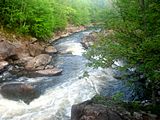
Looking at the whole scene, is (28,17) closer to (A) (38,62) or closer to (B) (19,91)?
(A) (38,62)

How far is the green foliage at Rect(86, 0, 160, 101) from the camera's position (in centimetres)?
886

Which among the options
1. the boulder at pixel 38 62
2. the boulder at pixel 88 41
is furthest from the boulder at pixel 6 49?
the boulder at pixel 88 41

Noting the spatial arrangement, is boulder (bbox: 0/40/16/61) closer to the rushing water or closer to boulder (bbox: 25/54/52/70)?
boulder (bbox: 25/54/52/70)

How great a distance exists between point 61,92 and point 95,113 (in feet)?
17.5

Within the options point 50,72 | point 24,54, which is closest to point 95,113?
point 50,72

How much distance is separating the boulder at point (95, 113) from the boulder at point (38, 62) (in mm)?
9036

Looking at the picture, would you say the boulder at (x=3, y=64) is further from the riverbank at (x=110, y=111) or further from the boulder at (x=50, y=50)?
the riverbank at (x=110, y=111)

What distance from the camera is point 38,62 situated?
19.1m

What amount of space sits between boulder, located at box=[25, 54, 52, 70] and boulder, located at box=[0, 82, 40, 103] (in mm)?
2864

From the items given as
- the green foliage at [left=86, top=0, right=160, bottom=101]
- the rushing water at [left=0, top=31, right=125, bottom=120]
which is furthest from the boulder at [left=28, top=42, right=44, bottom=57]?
the green foliage at [left=86, top=0, right=160, bottom=101]

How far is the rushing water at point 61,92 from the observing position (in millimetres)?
12086

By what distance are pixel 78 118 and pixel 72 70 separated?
8.73 metres

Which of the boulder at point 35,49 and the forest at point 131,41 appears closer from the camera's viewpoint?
the forest at point 131,41

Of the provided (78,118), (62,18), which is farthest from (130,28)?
(62,18)
